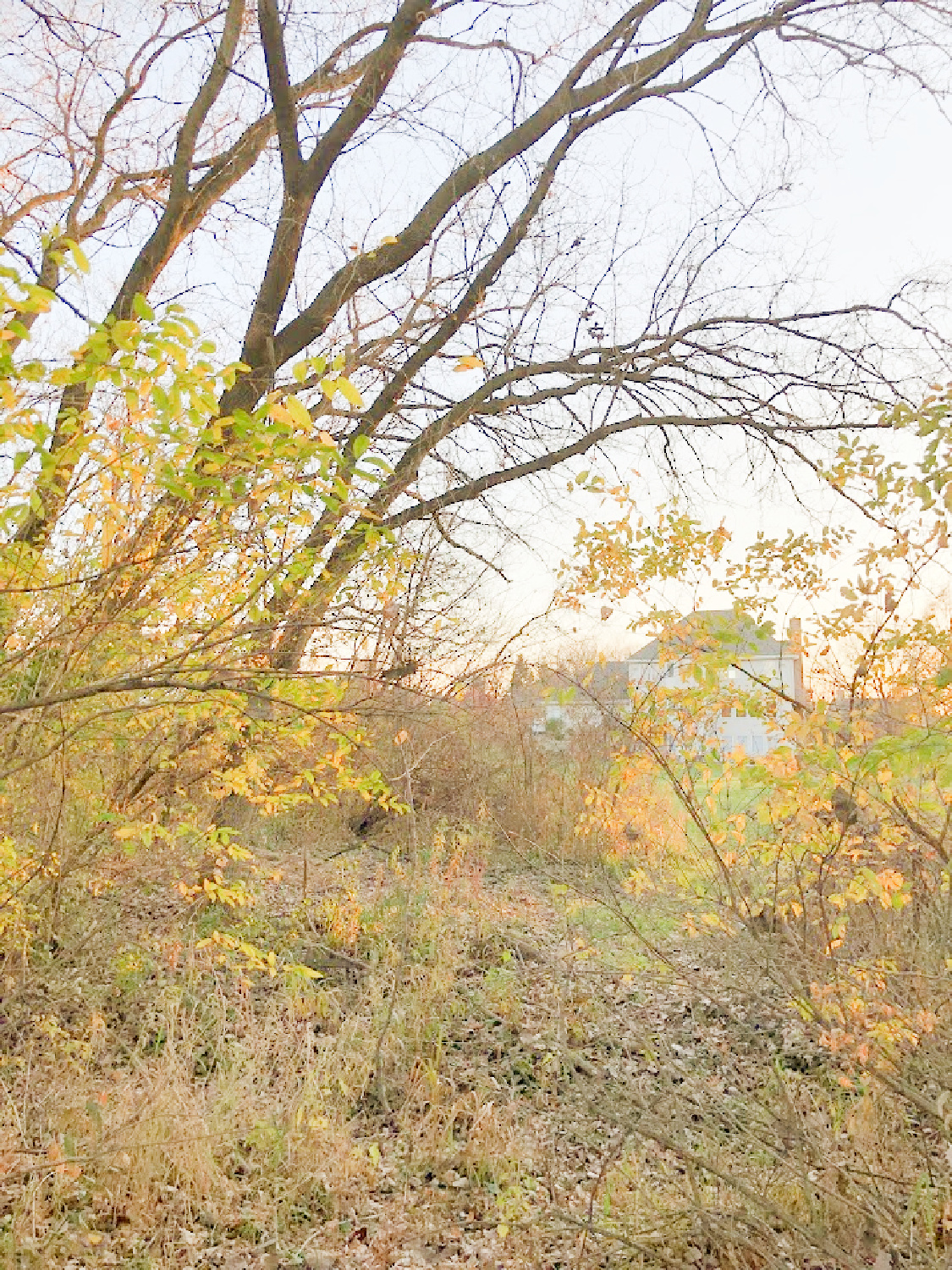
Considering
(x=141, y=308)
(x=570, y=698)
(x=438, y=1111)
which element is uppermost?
(x=141, y=308)

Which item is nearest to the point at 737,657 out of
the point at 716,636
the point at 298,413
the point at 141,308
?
the point at 716,636

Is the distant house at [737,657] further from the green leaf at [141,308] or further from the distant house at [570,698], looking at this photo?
the green leaf at [141,308]

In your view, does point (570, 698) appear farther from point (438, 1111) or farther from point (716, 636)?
point (438, 1111)

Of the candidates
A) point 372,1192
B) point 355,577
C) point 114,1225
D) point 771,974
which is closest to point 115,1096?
point 114,1225

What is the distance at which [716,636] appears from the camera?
3.63m

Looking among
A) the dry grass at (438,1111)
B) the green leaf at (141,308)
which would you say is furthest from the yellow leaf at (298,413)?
the dry grass at (438,1111)

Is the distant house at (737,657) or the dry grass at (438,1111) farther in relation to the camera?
the distant house at (737,657)

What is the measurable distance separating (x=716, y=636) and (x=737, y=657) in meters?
0.27

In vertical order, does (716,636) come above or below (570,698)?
above

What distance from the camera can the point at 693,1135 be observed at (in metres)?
4.80

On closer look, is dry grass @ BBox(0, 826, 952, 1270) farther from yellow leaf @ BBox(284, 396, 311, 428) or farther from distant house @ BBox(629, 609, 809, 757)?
yellow leaf @ BBox(284, 396, 311, 428)

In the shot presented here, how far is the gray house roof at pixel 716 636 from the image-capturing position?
12.3ft

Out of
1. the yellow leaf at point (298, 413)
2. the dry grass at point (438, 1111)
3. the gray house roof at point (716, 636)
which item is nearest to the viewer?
the yellow leaf at point (298, 413)

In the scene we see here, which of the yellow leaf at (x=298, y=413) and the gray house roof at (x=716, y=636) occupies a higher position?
the gray house roof at (x=716, y=636)
